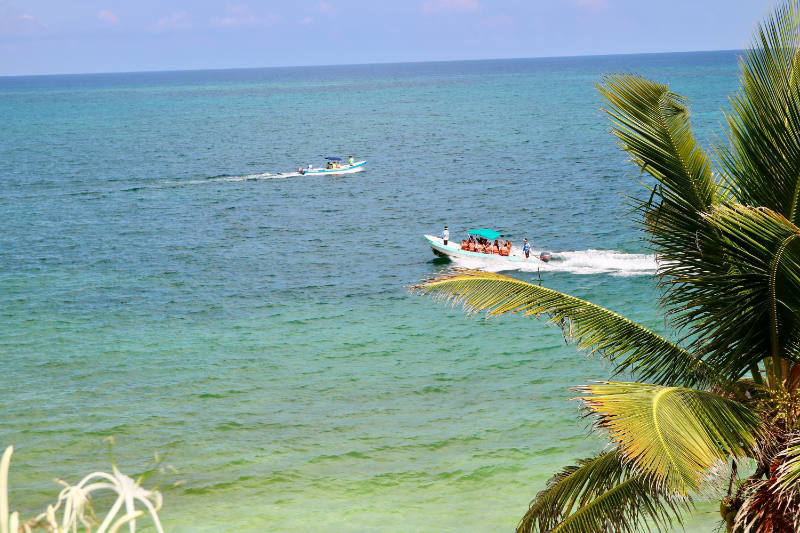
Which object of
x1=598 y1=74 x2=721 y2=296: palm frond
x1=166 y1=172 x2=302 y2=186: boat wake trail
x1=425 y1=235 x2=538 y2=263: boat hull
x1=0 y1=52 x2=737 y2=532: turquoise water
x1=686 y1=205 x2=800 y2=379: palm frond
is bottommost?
x1=0 y1=52 x2=737 y2=532: turquoise water

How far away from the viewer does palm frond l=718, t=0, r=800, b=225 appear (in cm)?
764

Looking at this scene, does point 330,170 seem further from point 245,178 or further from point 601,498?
point 601,498

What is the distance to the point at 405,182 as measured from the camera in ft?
221

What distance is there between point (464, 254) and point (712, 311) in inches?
1180

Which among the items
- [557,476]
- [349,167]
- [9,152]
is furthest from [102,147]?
[557,476]

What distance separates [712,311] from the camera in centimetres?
829

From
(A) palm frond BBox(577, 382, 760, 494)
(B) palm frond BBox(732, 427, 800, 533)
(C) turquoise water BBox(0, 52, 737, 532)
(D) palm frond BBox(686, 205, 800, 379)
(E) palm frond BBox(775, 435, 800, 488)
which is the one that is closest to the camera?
(A) palm frond BBox(577, 382, 760, 494)

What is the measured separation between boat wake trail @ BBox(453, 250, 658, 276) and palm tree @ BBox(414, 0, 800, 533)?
2752 cm

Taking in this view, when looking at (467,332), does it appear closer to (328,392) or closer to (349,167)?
(328,392)

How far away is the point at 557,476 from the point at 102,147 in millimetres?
95773

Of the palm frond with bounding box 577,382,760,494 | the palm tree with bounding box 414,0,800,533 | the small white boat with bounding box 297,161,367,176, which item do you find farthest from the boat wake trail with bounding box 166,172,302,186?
the palm frond with bounding box 577,382,760,494

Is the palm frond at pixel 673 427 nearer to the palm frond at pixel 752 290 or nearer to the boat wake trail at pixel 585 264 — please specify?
the palm frond at pixel 752 290

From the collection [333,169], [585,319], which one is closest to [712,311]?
[585,319]

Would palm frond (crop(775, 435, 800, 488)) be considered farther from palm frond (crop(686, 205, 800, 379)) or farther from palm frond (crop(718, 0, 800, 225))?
palm frond (crop(718, 0, 800, 225))
